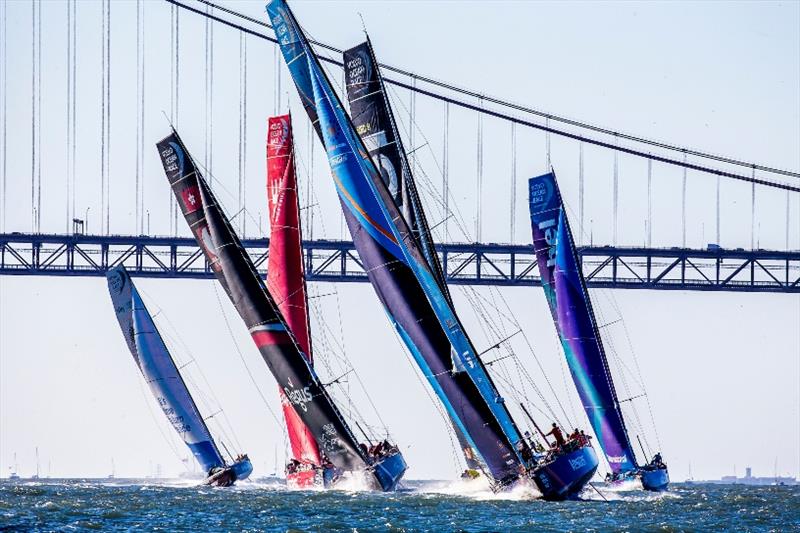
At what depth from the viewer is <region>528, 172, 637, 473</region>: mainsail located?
46.2 m

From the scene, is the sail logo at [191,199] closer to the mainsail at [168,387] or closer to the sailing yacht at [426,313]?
the sailing yacht at [426,313]

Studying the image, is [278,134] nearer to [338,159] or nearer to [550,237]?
[550,237]

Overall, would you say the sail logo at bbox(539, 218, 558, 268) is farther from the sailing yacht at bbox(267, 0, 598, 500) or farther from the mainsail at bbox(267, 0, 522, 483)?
the mainsail at bbox(267, 0, 522, 483)

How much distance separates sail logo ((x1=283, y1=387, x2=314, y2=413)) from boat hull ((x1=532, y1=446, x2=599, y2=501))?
288 inches

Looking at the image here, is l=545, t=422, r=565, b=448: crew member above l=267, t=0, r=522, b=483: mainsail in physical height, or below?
below

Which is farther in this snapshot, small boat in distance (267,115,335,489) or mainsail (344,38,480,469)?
small boat in distance (267,115,335,489)

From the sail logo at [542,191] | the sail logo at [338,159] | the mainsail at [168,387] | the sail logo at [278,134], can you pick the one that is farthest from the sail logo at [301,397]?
the mainsail at [168,387]

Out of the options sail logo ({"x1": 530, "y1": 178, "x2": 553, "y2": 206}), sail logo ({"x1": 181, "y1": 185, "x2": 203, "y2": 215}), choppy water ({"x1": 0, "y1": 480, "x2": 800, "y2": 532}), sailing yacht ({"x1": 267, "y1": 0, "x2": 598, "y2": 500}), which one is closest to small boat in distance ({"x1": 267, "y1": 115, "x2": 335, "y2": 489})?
choppy water ({"x1": 0, "y1": 480, "x2": 800, "y2": 532})

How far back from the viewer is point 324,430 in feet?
139

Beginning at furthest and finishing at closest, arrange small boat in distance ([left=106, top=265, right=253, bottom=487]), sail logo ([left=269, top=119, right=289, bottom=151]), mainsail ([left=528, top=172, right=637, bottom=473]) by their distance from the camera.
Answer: small boat in distance ([left=106, top=265, right=253, bottom=487])
sail logo ([left=269, top=119, right=289, bottom=151])
mainsail ([left=528, top=172, right=637, bottom=473])

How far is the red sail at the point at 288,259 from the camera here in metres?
45.8

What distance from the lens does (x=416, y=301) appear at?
36.1 meters

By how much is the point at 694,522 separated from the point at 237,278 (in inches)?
489

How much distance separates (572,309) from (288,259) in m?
6.59
